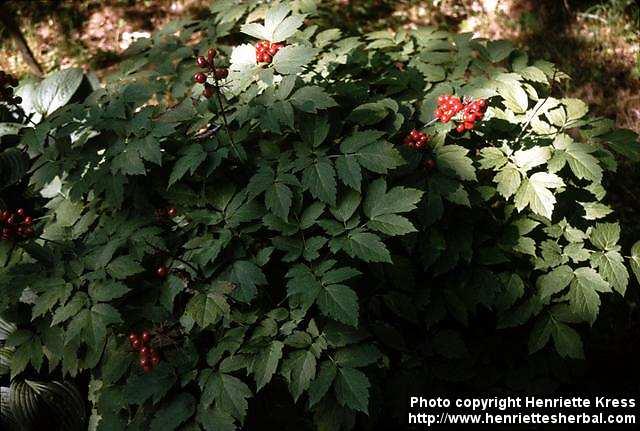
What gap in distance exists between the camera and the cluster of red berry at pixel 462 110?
2.06 meters

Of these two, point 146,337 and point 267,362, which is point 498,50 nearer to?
point 267,362

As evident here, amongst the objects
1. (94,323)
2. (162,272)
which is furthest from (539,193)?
(94,323)

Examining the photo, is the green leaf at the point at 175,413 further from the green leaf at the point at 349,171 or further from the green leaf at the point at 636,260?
the green leaf at the point at 636,260

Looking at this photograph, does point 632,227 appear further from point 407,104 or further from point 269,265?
point 269,265

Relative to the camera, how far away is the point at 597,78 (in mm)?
3887

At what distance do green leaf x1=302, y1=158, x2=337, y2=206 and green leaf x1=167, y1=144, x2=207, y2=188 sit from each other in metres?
0.40

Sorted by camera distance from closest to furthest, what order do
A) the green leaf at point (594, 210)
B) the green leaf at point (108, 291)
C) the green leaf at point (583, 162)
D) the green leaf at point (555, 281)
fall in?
the green leaf at point (108, 291) < the green leaf at point (583, 162) < the green leaf at point (555, 281) < the green leaf at point (594, 210)

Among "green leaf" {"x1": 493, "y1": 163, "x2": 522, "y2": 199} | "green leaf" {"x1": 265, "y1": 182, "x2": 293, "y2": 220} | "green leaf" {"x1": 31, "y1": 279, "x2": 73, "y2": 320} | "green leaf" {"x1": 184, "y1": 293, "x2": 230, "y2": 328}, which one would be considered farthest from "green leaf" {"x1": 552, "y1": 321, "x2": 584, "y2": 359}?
"green leaf" {"x1": 31, "y1": 279, "x2": 73, "y2": 320}

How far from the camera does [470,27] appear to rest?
15.2ft

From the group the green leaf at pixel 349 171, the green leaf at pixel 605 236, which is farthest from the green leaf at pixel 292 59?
the green leaf at pixel 605 236

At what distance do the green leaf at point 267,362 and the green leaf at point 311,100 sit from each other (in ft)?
2.78

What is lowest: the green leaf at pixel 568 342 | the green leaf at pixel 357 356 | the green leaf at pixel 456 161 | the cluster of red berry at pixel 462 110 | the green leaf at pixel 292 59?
the green leaf at pixel 568 342

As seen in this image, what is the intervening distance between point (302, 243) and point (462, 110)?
80 cm

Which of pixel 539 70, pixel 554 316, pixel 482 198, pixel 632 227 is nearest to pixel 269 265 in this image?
pixel 482 198
